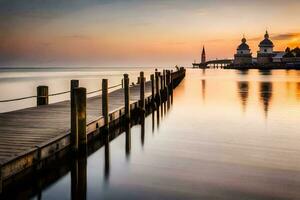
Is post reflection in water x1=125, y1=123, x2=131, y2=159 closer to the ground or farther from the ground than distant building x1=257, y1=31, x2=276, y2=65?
closer to the ground

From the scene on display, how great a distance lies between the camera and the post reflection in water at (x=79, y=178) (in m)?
6.87

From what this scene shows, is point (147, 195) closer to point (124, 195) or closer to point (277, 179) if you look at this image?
point (124, 195)

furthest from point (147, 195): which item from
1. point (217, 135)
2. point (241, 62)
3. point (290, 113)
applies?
point (241, 62)

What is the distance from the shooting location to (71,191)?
6.97 meters

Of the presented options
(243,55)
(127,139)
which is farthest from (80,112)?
(243,55)

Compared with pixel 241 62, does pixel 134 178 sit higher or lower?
lower

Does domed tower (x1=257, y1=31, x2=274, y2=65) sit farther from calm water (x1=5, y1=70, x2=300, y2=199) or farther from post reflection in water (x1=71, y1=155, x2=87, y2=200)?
post reflection in water (x1=71, y1=155, x2=87, y2=200)

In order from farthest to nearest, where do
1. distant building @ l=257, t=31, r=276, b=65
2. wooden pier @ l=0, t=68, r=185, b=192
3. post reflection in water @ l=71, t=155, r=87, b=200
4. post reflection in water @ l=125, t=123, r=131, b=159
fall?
distant building @ l=257, t=31, r=276, b=65 < post reflection in water @ l=125, t=123, r=131, b=159 < post reflection in water @ l=71, t=155, r=87, b=200 < wooden pier @ l=0, t=68, r=185, b=192

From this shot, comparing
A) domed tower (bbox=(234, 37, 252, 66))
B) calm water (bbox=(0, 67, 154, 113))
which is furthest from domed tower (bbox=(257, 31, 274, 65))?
calm water (bbox=(0, 67, 154, 113))

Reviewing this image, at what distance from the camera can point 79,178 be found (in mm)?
7734

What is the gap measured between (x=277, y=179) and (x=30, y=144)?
5244 mm

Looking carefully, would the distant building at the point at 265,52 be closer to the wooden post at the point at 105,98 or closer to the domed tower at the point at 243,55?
the domed tower at the point at 243,55

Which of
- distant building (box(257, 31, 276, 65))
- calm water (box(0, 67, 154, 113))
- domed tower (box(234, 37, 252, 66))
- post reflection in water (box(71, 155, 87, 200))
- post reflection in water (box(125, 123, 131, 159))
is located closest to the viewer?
post reflection in water (box(71, 155, 87, 200))

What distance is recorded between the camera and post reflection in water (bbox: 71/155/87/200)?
6.87 m
